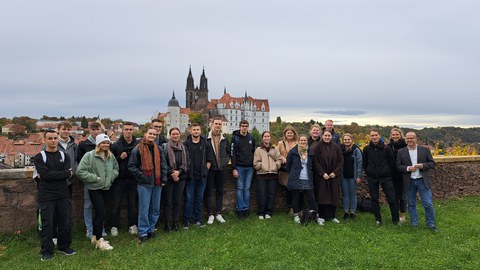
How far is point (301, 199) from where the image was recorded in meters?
6.74

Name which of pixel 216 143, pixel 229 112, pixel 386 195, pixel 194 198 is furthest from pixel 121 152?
pixel 229 112

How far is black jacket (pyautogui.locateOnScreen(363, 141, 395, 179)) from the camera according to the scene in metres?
6.08

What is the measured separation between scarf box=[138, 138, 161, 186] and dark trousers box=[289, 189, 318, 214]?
267cm

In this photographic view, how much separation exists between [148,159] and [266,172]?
2.33 m

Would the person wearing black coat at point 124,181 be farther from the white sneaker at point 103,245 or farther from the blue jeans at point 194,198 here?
the blue jeans at point 194,198

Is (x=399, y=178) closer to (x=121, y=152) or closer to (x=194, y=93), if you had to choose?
(x=121, y=152)

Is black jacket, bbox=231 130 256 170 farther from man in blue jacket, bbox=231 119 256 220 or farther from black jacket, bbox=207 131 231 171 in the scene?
black jacket, bbox=207 131 231 171

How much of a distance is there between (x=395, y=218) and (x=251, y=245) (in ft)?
9.82

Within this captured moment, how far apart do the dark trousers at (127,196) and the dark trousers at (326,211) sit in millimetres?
3496

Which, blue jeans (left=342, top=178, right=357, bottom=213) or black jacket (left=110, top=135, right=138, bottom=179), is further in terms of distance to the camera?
blue jeans (left=342, top=178, right=357, bottom=213)

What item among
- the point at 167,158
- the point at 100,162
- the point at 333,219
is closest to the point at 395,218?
the point at 333,219

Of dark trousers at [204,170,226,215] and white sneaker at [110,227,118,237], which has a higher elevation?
dark trousers at [204,170,226,215]

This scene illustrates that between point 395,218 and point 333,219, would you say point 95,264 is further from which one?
point 395,218

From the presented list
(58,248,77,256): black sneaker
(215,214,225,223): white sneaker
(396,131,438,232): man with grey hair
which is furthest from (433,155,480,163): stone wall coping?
(58,248,77,256): black sneaker
